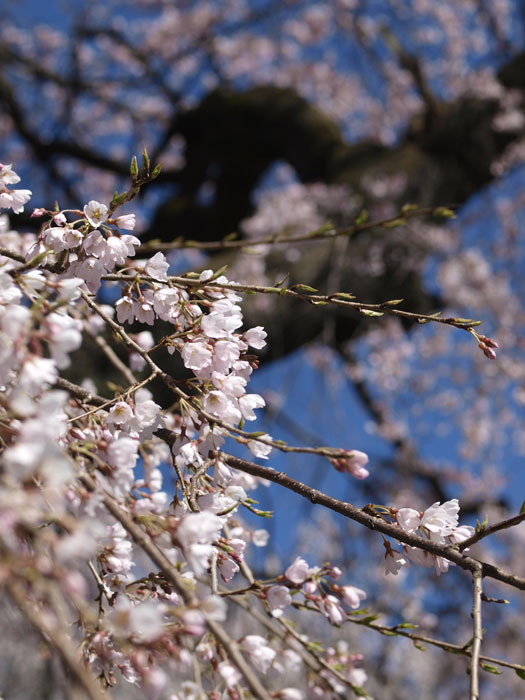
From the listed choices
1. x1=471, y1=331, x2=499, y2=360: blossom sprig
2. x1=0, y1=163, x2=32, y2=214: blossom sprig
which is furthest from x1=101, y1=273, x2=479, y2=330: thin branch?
x1=0, y1=163, x2=32, y2=214: blossom sprig

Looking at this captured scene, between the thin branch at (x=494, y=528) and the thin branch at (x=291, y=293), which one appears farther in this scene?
the thin branch at (x=291, y=293)

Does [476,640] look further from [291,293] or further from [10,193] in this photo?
[10,193]

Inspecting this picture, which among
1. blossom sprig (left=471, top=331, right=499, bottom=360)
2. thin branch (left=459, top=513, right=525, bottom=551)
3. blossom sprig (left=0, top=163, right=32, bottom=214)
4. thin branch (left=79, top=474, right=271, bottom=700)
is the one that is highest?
blossom sprig (left=471, top=331, right=499, bottom=360)

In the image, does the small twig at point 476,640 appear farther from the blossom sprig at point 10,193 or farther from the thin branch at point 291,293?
the blossom sprig at point 10,193

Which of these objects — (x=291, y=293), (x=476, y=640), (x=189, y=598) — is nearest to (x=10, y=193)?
(x=291, y=293)

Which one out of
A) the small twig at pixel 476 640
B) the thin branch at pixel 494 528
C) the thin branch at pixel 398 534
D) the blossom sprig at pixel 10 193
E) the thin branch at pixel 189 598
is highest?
the blossom sprig at pixel 10 193

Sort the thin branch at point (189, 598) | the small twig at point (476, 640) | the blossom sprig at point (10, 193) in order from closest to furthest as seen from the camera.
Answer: the thin branch at point (189, 598) < the small twig at point (476, 640) < the blossom sprig at point (10, 193)

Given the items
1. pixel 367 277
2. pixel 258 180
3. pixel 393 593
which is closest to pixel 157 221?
pixel 258 180

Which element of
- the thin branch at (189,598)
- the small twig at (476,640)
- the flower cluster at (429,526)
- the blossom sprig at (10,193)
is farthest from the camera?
the blossom sprig at (10,193)

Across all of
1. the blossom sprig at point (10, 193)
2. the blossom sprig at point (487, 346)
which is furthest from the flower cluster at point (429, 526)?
the blossom sprig at point (10, 193)

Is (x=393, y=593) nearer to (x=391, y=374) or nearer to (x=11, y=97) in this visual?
(x=391, y=374)

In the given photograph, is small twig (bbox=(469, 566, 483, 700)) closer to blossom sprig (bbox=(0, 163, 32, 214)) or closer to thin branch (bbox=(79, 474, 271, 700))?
thin branch (bbox=(79, 474, 271, 700))

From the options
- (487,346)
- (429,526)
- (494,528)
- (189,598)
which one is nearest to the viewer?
(189,598)

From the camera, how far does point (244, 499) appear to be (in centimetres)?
99
